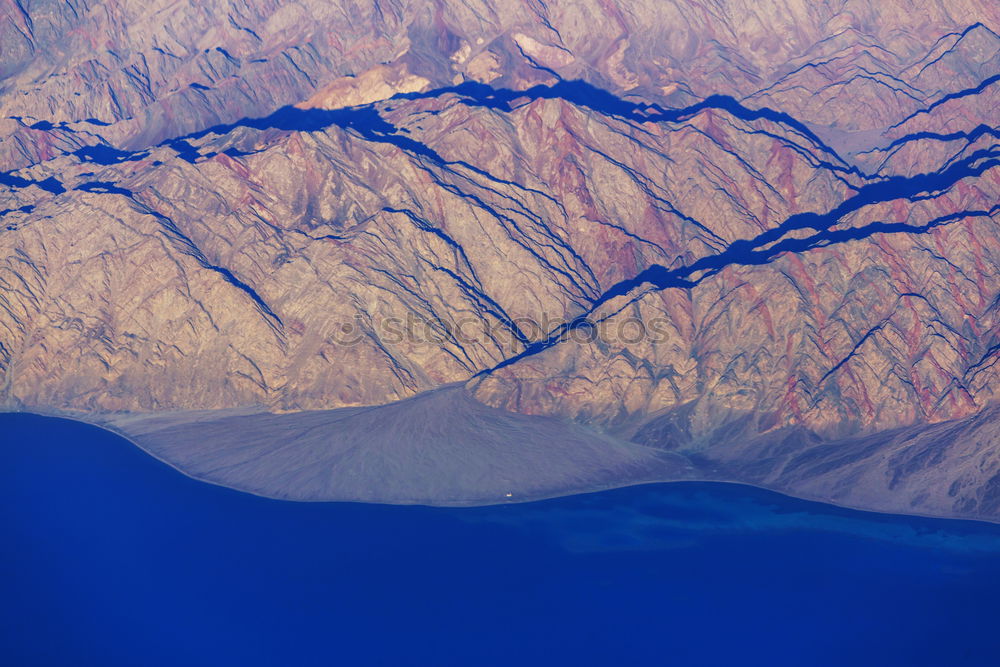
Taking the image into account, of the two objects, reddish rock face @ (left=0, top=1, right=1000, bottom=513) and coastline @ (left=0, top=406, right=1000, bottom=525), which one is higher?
reddish rock face @ (left=0, top=1, right=1000, bottom=513)

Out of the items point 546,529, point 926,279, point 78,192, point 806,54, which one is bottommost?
point 546,529

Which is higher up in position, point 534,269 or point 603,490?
point 534,269

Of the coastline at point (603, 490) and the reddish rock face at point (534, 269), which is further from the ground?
the reddish rock face at point (534, 269)

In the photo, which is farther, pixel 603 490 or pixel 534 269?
pixel 534 269

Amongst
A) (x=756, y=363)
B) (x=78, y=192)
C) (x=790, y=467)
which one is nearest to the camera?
(x=790, y=467)

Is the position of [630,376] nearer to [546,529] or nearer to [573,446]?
[573,446]

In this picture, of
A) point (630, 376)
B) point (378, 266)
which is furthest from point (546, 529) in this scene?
point (378, 266)

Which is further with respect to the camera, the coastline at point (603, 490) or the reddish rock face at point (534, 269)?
the reddish rock face at point (534, 269)

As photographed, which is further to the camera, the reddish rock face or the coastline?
the reddish rock face
